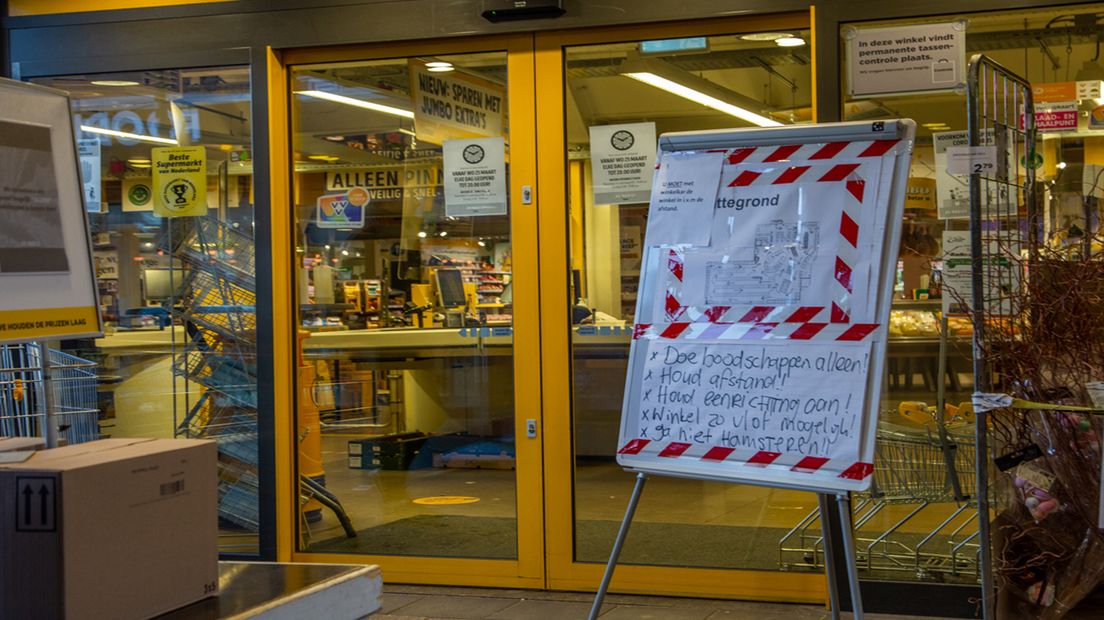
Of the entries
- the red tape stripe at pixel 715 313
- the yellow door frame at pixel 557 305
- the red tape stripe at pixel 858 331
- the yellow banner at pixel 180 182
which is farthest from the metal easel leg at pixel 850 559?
the yellow banner at pixel 180 182

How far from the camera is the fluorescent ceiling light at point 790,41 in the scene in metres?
4.89

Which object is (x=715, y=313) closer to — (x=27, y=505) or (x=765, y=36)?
(x=765, y=36)

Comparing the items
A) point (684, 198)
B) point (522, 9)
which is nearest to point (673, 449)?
point (684, 198)

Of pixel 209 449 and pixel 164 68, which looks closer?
pixel 209 449

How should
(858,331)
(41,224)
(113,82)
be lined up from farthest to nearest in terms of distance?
(113,82)
(858,331)
(41,224)

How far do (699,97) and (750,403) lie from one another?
1890 mm

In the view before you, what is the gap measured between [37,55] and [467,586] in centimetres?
328

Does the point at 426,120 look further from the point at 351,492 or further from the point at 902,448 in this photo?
the point at 902,448

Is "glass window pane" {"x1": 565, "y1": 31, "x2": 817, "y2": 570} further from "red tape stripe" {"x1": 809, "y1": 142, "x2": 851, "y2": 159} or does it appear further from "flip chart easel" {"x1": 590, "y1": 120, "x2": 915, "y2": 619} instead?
"red tape stripe" {"x1": 809, "y1": 142, "x2": 851, "y2": 159}

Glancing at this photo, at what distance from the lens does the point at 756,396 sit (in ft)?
11.6

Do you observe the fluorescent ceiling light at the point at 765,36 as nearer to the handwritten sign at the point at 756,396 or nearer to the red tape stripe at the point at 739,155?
the red tape stripe at the point at 739,155

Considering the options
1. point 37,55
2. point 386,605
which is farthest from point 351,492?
point 37,55

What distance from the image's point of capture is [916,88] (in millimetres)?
4617

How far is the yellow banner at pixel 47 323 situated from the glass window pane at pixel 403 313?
10.6ft
